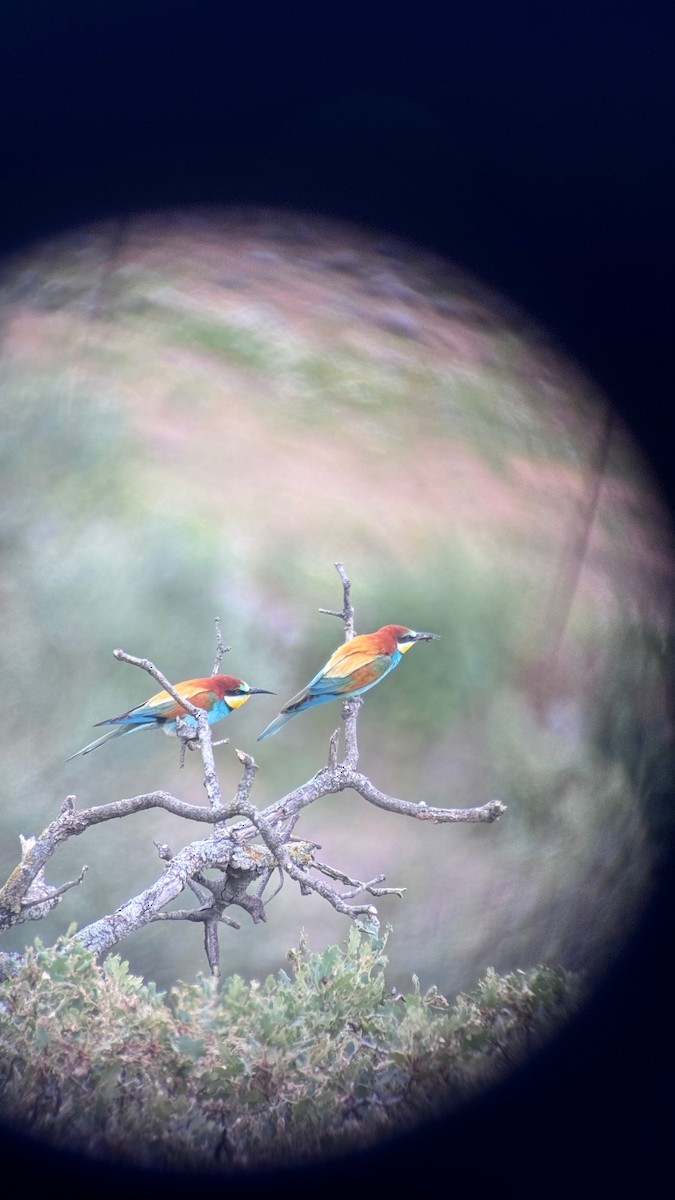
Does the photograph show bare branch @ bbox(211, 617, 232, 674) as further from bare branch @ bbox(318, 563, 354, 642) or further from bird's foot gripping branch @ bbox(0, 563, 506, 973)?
bare branch @ bbox(318, 563, 354, 642)

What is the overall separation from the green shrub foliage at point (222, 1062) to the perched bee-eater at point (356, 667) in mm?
315

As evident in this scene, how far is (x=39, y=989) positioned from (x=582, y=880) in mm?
631

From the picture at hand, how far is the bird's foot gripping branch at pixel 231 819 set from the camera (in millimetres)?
Answer: 1244

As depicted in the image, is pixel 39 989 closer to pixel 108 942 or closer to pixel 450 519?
pixel 108 942

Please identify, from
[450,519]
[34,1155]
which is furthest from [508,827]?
[34,1155]

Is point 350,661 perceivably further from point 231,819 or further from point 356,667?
point 231,819

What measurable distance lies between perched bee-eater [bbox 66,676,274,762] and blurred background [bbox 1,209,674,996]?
0.07ft

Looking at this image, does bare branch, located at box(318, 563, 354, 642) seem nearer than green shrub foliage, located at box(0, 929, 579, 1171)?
No

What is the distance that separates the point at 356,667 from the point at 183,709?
8.4 inches

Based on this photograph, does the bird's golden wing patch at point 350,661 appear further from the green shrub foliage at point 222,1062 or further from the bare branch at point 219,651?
the green shrub foliage at point 222,1062

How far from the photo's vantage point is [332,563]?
1.37m

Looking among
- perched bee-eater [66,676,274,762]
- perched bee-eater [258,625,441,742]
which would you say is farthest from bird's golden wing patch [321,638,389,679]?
perched bee-eater [66,676,274,762]

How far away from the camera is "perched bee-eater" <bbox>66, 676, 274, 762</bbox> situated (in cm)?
131

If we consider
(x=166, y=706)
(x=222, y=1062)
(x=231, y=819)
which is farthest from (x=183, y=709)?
(x=222, y=1062)
